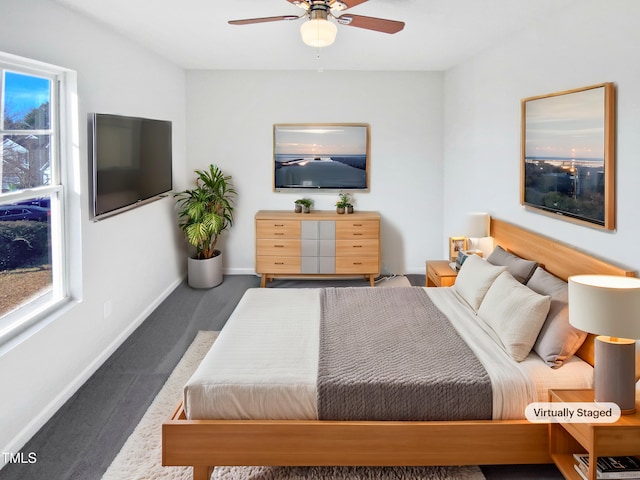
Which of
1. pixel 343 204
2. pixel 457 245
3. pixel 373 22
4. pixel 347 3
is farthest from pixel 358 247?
pixel 347 3

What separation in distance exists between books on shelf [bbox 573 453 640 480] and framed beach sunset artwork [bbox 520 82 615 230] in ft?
3.92

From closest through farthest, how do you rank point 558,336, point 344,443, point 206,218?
1. point 344,443
2. point 558,336
3. point 206,218

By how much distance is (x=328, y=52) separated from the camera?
503 centimetres

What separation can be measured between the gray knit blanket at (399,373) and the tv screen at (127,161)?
6.37 feet

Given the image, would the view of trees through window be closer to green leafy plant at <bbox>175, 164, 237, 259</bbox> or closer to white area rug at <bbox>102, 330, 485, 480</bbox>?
white area rug at <bbox>102, 330, 485, 480</bbox>

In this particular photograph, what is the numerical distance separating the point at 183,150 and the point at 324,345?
409 cm

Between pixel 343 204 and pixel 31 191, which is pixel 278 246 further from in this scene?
pixel 31 191

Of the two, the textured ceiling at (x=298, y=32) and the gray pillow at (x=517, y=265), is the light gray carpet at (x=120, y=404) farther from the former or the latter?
the textured ceiling at (x=298, y=32)

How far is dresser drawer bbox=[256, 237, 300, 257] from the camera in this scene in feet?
19.6

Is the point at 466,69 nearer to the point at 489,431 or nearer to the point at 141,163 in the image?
the point at 141,163

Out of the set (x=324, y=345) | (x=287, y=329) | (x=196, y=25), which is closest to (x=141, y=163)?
(x=196, y=25)

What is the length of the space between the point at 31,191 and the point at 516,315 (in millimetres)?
2935

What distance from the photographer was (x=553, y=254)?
3.40 meters

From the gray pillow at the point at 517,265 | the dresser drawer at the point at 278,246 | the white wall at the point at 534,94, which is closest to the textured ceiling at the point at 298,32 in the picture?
A: the white wall at the point at 534,94
